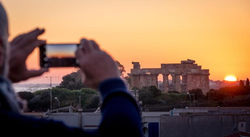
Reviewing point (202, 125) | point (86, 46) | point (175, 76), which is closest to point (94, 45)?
point (86, 46)

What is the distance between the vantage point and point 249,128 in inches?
1123

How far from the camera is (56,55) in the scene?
56.6 inches

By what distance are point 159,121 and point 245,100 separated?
2366 centimetres

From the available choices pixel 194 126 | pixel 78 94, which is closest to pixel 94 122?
pixel 194 126

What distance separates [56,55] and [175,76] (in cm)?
8391

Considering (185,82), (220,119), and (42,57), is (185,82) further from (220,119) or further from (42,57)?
(42,57)

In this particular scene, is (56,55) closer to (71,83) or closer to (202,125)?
(202,125)

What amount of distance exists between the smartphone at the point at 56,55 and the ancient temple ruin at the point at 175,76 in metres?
78.2

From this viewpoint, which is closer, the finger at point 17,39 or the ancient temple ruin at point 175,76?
the finger at point 17,39

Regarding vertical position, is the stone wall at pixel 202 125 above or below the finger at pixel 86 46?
below

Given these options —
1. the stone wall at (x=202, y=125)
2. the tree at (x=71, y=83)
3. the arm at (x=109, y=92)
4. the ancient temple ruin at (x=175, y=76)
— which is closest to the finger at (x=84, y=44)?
the arm at (x=109, y=92)

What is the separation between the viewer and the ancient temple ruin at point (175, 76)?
82062 millimetres

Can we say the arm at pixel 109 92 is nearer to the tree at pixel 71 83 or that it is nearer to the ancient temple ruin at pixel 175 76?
the tree at pixel 71 83

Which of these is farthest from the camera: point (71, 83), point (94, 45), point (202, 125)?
point (71, 83)
